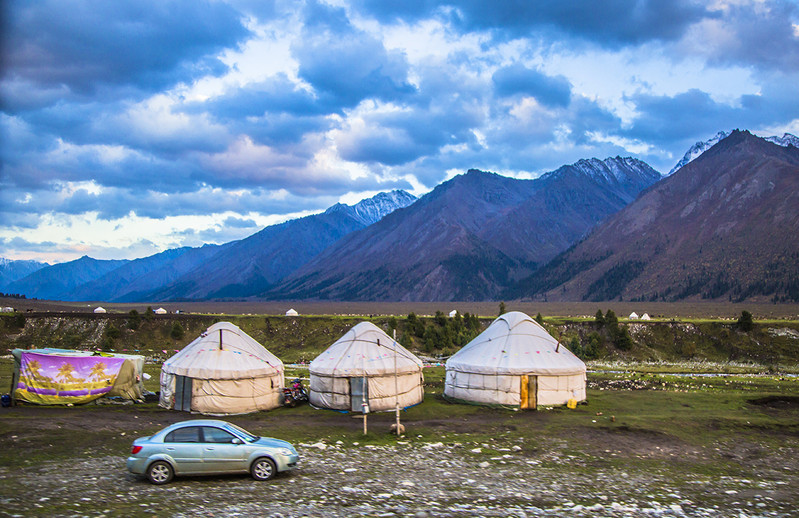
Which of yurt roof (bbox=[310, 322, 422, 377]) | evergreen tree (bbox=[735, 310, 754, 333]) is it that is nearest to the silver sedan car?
yurt roof (bbox=[310, 322, 422, 377])

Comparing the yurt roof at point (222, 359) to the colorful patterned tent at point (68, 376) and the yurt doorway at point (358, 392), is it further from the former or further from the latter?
the yurt doorway at point (358, 392)

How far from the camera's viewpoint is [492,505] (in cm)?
1202

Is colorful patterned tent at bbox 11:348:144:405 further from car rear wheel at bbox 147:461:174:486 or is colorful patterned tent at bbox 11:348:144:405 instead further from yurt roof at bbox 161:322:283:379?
car rear wheel at bbox 147:461:174:486

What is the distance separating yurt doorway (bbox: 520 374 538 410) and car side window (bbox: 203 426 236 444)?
1494 centimetres

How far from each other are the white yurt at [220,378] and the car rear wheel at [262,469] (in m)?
10.8

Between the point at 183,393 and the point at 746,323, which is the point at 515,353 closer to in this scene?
the point at 183,393

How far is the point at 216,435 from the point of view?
13.5m

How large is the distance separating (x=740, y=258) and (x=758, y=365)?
139 m

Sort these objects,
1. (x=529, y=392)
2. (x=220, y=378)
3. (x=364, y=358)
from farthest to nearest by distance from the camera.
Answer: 1. (x=529, y=392)
2. (x=364, y=358)
3. (x=220, y=378)

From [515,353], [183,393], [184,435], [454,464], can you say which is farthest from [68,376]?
[515,353]

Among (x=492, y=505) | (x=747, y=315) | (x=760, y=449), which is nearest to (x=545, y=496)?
(x=492, y=505)

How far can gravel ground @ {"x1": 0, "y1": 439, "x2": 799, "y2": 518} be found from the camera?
1148cm

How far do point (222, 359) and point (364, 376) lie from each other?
19.6 ft

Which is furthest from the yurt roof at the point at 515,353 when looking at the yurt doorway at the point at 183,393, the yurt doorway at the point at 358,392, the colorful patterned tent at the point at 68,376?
the colorful patterned tent at the point at 68,376
